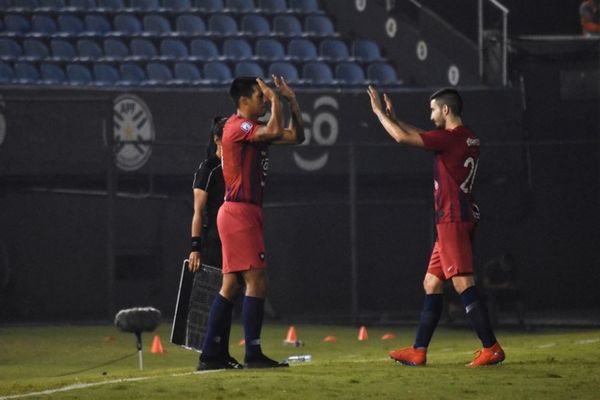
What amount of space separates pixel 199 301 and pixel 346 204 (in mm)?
9066

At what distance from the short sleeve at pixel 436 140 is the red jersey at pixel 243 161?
1.14m

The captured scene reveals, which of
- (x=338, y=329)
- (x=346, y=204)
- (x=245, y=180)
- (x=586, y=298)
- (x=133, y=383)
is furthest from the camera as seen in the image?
(x=586, y=298)

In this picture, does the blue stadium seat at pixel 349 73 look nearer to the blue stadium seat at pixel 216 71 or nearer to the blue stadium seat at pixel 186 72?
the blue stadium seat at pixel 216 71

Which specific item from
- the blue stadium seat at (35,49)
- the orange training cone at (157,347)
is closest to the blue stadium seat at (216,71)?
the blue stadium seat at (35,49)

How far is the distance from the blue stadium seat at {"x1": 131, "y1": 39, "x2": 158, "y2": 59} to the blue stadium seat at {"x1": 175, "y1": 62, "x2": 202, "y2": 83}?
0.48 metres

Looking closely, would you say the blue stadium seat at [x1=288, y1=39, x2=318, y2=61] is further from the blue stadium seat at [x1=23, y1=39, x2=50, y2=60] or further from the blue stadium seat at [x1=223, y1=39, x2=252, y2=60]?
the blue stadium seat at [x1=23, y1=39, x2=50, y2=60]

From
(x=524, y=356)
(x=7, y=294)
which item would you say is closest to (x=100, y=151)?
(x=7, y=294)

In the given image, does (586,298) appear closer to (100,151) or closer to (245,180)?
(100,151)

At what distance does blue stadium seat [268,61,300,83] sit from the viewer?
22.5 metres

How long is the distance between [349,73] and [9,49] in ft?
17.6

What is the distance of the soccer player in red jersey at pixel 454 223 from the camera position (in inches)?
406

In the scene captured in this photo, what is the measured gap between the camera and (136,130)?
65.6 feet

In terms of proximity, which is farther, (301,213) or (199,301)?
(301,213)

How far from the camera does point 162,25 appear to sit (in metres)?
23.1
